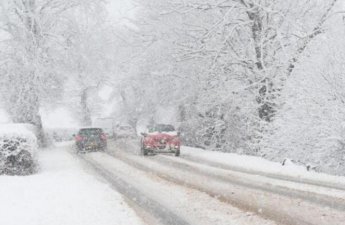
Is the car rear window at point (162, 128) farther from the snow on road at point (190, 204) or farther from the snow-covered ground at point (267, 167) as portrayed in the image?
the snow on road at point (190, 204)

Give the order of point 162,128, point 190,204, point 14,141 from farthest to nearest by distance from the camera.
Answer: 1. point 162,128
2. point 14,141
3. point 190,204

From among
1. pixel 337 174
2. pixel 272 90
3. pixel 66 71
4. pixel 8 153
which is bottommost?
pixel 337 174

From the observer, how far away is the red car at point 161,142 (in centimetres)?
2972

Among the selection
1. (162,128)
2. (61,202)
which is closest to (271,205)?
(61,202)

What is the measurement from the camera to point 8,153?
66.6 feet

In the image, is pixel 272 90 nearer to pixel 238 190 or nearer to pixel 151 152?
pixel 151 152

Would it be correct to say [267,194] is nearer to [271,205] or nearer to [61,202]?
[271,205]

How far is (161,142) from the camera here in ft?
97.9

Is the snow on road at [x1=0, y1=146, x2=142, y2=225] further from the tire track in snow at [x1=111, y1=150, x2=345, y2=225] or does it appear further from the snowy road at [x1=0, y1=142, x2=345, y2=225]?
the tire track in snow at [x1=111, y1=150, x2=345, y2=225]

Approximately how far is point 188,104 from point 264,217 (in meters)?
25.2

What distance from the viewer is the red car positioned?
97.5 ft

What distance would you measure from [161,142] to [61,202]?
16502mm

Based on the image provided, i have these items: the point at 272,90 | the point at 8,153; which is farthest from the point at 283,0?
the point at 8,153

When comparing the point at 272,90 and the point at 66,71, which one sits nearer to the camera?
the point at 272,90
